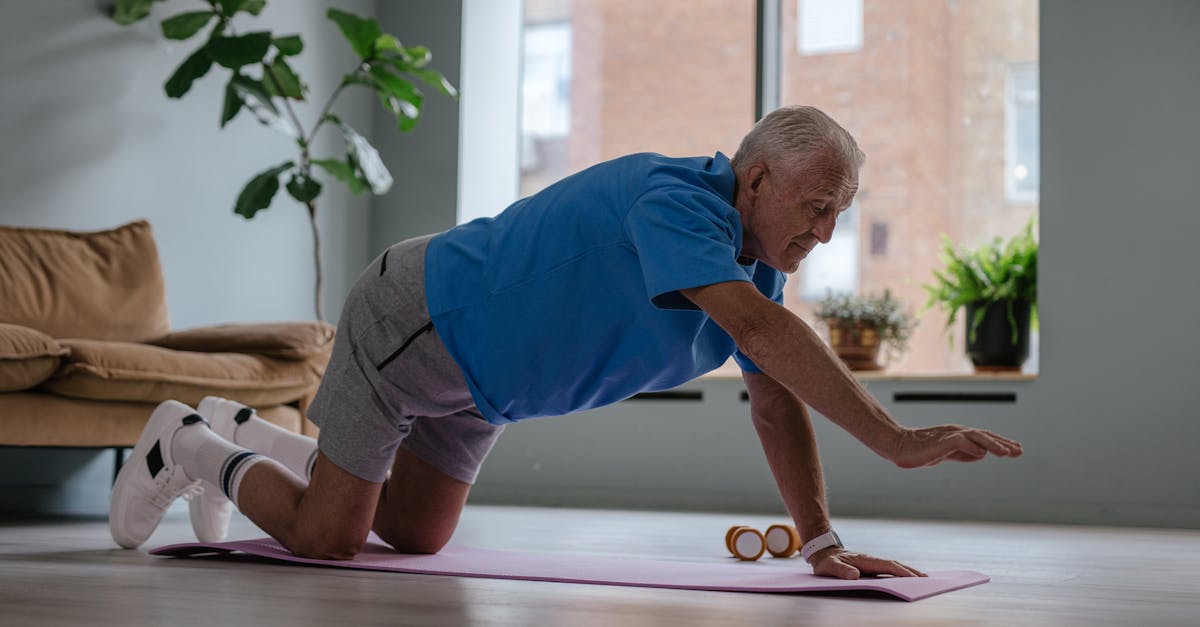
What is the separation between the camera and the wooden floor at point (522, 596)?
4.81 ft

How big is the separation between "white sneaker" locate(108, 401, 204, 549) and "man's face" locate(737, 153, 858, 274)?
115 cm

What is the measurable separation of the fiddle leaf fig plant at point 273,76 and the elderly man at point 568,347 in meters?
2.32

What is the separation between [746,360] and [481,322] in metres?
0.42

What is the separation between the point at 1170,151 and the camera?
170 inches

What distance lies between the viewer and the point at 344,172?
472cm

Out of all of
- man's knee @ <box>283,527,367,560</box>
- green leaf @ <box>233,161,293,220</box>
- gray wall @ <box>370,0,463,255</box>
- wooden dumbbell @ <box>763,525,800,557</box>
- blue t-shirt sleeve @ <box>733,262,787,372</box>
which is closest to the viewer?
blue t-shirt sleeve @ <box>733,262,787,372</box>

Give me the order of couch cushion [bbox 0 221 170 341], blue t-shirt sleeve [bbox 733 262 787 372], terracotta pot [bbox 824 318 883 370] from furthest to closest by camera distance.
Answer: terracotta pot [bbox 824 318 883 370] < couch cushion [bbox 0 221 170 341] < blue t-shirt sleeve [bbox 733 262 787 372]

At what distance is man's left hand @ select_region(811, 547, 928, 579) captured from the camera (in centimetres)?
184

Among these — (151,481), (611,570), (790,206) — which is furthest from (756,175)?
(151,481)

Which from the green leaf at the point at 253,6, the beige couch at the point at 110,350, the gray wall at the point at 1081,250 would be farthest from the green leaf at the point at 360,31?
the beige couch at the point at 110,350

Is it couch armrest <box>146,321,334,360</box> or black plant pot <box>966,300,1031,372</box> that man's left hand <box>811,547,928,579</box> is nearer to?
couch armrest <box>146,321,334,360</box>

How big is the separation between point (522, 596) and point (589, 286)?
1.47ft

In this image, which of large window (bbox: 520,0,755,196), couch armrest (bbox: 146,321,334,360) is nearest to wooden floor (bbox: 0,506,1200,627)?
couch armrest (bbox: 146,321,334,360)

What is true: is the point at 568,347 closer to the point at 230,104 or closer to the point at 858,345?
the point at 230,104
